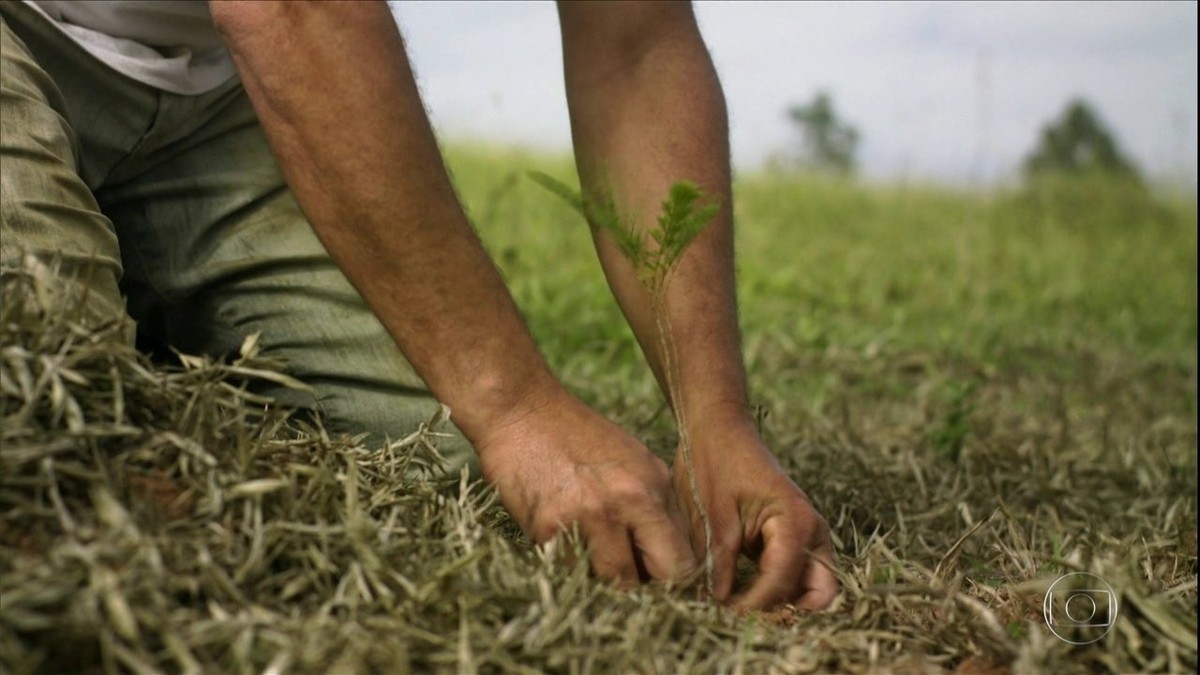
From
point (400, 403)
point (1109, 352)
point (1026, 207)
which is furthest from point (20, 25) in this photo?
point (1026, 207)

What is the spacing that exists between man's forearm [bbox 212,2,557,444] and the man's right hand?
0.16 ft

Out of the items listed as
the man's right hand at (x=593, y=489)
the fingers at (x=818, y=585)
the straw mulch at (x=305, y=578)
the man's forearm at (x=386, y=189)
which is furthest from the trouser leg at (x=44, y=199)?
the fingers at (x=818, y=585)

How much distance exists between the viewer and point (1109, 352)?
4.66 meters

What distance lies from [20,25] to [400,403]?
91cm

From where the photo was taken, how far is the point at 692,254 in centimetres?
197

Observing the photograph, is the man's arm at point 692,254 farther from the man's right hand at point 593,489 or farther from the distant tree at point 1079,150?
the distant tree at point 1079,150

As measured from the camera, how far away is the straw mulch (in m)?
1.24

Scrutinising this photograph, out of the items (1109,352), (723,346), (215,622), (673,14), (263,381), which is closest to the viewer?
(215,622)

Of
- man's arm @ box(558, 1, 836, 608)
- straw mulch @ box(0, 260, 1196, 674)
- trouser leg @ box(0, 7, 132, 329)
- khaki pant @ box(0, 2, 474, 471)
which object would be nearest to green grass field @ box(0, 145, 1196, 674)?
straw mulch @ box(0, 260, 1196, 674)

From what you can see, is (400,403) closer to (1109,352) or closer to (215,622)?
(215,622)

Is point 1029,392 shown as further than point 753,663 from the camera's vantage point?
Yes

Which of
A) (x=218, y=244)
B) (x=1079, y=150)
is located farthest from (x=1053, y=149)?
(x=218, y=244)

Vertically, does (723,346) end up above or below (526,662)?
above

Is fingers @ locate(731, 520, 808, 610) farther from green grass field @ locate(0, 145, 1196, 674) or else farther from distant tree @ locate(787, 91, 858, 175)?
distant tree @ locate(787, 91, 858, 175)
